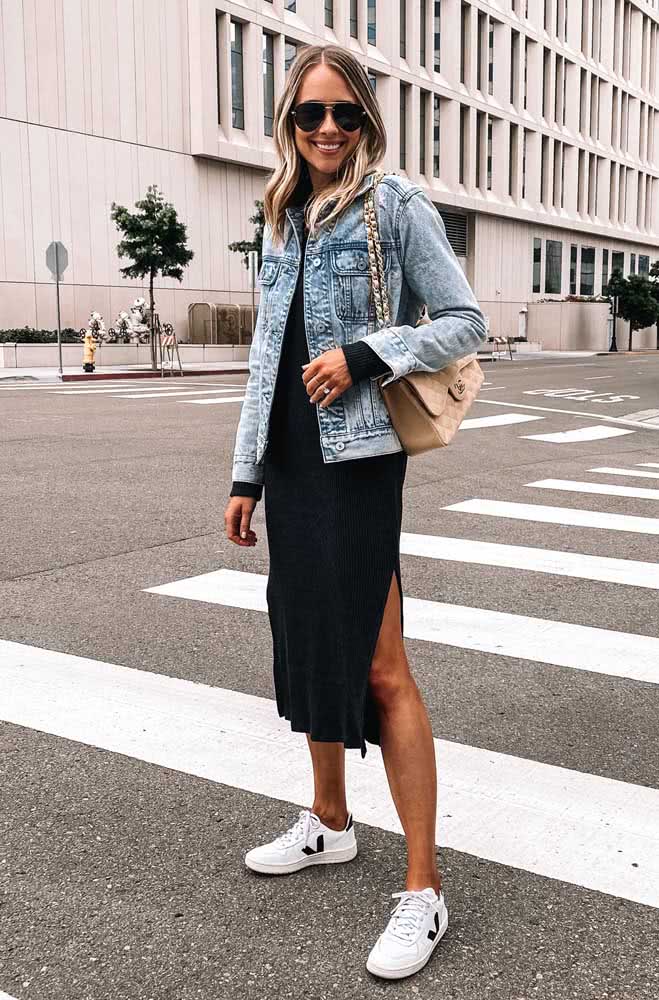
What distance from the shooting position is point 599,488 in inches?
386

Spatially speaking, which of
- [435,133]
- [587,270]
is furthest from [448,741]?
[587,270]

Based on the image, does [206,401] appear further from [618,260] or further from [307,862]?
[618,260]

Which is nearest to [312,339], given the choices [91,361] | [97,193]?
[91,361]

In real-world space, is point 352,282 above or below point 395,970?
above

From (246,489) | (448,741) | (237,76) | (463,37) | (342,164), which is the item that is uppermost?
(463,37)

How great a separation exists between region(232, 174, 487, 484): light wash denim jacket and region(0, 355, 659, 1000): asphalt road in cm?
116

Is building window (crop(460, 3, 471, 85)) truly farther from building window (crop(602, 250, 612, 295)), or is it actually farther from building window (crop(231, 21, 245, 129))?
building window (crop(602, 250, 612, 295))

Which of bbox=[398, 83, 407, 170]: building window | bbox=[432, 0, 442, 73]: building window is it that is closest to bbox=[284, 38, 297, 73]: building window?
bbox=[398, 83, 407, 170]: building window

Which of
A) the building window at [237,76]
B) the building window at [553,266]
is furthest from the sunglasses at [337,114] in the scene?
the building window at [553,266]

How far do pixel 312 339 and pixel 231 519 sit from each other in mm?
575

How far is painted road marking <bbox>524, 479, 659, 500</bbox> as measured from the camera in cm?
946

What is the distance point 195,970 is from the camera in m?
2.44

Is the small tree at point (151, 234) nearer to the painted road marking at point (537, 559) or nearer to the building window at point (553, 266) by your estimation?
the painted road marking at point (537, 559)

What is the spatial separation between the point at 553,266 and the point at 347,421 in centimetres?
6512
